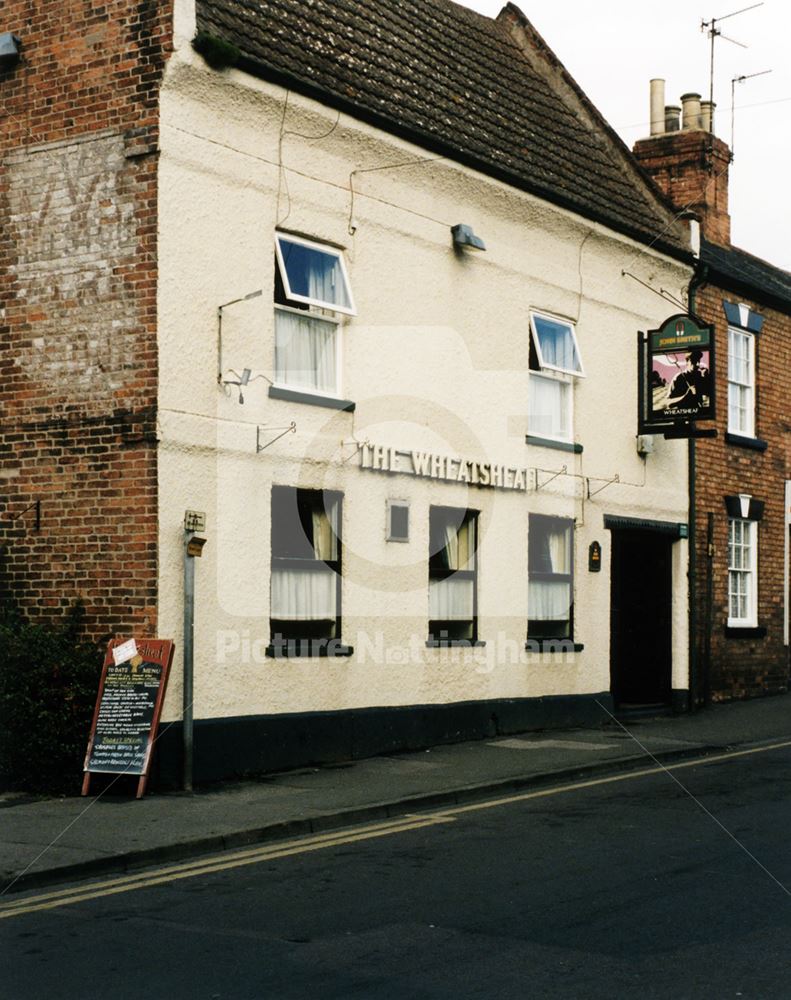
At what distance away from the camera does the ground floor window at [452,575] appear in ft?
51.0

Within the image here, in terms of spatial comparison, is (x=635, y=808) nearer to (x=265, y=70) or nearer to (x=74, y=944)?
(x=74, y=944)

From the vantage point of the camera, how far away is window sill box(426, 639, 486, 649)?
15344mm

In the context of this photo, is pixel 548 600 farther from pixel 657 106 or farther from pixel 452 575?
pixel 657 106

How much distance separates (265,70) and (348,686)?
627cm

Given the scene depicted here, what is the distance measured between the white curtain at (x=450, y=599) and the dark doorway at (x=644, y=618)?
4.09 m

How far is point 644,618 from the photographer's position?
20.0 metres

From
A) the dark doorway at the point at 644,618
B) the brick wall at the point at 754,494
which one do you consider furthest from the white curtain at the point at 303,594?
the brick wall at the point at 754,494

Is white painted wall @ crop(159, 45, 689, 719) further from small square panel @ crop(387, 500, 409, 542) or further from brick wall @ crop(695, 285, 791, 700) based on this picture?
brick wall @ crop(695, 285, 791, 700)

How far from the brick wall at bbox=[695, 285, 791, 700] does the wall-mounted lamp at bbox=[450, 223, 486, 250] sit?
6.17 meters

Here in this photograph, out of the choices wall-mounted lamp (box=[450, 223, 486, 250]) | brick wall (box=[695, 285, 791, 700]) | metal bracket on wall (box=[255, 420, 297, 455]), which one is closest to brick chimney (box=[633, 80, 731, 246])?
brick wall (box=[695, 285, 791, 700])

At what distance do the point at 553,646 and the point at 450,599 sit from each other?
2233mm

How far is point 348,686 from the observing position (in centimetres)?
1414

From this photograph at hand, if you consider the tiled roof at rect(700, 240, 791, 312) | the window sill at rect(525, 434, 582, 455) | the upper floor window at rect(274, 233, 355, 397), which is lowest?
the window sill at rect(525, 434, 582, 455)

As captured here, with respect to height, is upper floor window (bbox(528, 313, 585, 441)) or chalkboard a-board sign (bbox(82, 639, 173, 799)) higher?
upper floor window (bbox(528, 313, 585, 441))
